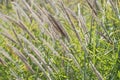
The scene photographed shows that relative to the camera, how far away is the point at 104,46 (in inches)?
97.8

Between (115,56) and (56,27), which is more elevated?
(56,27)

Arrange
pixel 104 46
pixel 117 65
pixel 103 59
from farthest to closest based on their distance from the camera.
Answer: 1. pixel 104 46
2. pixel 103 59
3. pixel 117 65

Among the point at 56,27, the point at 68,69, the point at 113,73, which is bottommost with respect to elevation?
the point at 113,73

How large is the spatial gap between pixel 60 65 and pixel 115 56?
441mm

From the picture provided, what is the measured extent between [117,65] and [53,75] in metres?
0.37

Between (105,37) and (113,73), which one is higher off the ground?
(105,37)

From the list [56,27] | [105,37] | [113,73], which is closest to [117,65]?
[113,73]

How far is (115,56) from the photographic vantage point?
223 cm

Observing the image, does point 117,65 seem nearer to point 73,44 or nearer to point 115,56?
point 115,56

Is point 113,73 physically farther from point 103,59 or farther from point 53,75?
point 53,75

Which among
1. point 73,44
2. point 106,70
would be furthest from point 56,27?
point 106,70

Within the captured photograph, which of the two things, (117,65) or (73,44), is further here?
(73,44)

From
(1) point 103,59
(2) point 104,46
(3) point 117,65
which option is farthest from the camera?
(2) point 104,46

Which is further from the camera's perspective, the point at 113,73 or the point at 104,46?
the point at 104,46
